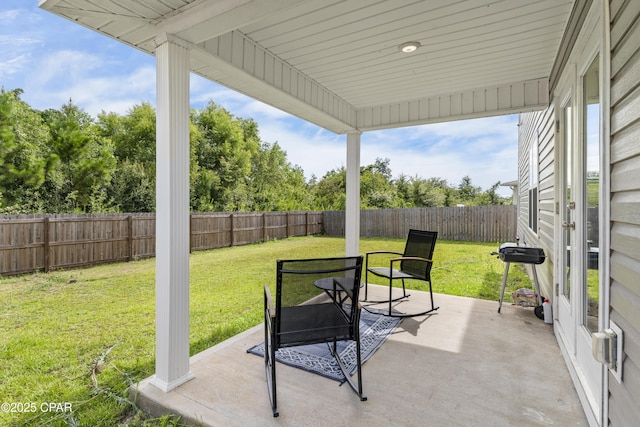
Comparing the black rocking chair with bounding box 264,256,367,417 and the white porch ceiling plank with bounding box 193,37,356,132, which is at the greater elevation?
the white porch ceiling plank with bounding box 193,37,356,132

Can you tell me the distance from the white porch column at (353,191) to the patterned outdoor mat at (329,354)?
1635 millimetres

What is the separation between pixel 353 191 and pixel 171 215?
116 inches

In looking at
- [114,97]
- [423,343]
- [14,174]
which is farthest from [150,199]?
[423,343]

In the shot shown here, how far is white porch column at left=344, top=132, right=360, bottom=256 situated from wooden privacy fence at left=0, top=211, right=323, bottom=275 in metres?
5.60

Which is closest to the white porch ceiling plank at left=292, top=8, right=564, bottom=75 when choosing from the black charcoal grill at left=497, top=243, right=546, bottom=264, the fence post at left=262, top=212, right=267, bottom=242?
the black charcoal grill at left=497, top=243, right=546, bottom=264

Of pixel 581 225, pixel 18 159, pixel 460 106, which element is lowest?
pixel 581 225

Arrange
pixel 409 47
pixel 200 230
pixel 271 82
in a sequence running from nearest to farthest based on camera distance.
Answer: pixel 409 47, pixel 271 82, pixel 200 230

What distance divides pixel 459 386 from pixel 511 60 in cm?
278

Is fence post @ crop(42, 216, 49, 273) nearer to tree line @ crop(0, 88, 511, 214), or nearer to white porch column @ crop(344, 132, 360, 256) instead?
tree line @ crop(0, 88, 511, 214)

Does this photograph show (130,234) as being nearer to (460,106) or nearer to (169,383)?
(169,383)

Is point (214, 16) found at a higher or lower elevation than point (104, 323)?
higher

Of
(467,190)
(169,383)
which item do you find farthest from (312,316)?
(467,190)

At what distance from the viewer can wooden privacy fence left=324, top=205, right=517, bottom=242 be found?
10398 mm

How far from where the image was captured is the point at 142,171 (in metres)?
11.3
